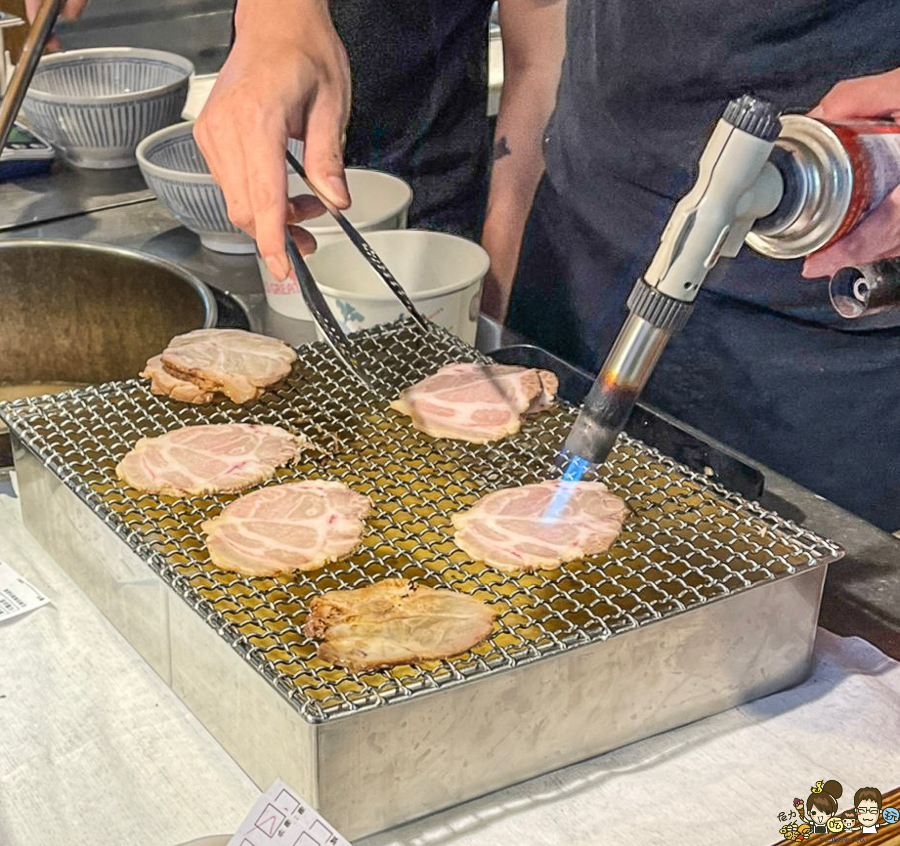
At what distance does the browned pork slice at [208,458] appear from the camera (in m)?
1.42

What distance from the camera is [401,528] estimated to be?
1379 mm

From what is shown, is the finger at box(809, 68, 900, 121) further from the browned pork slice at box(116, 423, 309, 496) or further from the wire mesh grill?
the browned pork slice at box(116, 423, 309, 496)

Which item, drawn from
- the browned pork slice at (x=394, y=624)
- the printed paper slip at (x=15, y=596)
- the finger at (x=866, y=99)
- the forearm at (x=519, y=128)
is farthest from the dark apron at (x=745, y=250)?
the printed paper slip at (x=15, y=596)

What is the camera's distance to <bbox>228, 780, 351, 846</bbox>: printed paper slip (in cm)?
105

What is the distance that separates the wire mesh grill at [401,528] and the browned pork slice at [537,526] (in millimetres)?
14

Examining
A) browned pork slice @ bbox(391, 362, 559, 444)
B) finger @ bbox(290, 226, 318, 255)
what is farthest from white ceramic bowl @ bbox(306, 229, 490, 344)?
browned pork slice @ bbox(391, 362, 559, 444)

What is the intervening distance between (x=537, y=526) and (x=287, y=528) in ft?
0.85

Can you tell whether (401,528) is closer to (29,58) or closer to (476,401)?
(476,401)

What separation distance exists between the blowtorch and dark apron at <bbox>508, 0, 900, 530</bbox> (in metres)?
0.64

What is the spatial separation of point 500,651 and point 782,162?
484 millimetres

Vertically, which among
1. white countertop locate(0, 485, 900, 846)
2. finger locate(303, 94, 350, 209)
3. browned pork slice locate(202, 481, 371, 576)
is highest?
finger locate(303, 94, 350, 209)

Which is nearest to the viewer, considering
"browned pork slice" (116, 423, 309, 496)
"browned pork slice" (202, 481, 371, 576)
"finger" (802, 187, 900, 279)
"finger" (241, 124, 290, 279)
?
"finger" (802, 187, 900, 279)

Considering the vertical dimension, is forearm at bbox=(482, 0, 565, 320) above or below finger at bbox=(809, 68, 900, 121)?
below

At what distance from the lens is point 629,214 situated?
79.2 inches
